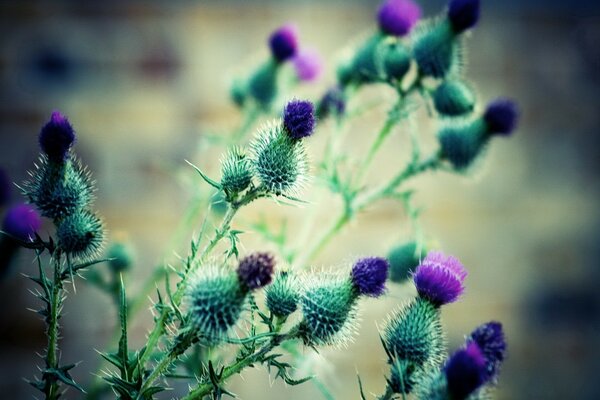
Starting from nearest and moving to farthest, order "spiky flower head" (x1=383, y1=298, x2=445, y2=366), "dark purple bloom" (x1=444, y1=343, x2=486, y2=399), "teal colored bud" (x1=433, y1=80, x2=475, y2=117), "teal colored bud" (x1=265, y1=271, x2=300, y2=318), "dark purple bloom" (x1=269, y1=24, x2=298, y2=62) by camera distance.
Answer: "dark purple bloom" (x1=444, y1=343, x2=486, y2=399) → "teal colored bud" (x1=265, y1=271, x2=300, y2=318) → "spiky flower head" (x1=383, y1=298, x2=445, y2=366) → "teal colored bud" (x1=433, y1=80, x2=475, y2=117) → "dark purple bloom" (x1=269, y1=24, x2=298, y2=62)

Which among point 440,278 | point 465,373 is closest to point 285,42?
point 440,278

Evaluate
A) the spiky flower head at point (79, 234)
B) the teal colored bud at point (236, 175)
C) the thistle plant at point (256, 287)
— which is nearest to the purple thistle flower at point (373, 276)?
the thistle plant at point (256, 287)

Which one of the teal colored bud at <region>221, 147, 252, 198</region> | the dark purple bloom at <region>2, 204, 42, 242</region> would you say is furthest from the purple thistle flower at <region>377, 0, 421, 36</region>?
the dark purple bloom at <region>2, 204, 42, 242</region>

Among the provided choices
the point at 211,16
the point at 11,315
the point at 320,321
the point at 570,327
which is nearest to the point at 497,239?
the point at 570,327

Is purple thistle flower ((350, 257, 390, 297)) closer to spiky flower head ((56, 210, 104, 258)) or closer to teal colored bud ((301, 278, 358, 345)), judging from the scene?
teal colored bud ((301, 278, 358, 345))

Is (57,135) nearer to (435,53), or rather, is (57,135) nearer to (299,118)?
(299,118)

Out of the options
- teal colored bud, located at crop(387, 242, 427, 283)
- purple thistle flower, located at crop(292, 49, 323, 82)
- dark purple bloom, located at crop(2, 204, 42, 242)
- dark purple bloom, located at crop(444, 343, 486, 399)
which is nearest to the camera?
dark purple bloom, located at crop(444, 343, 486, 399)
